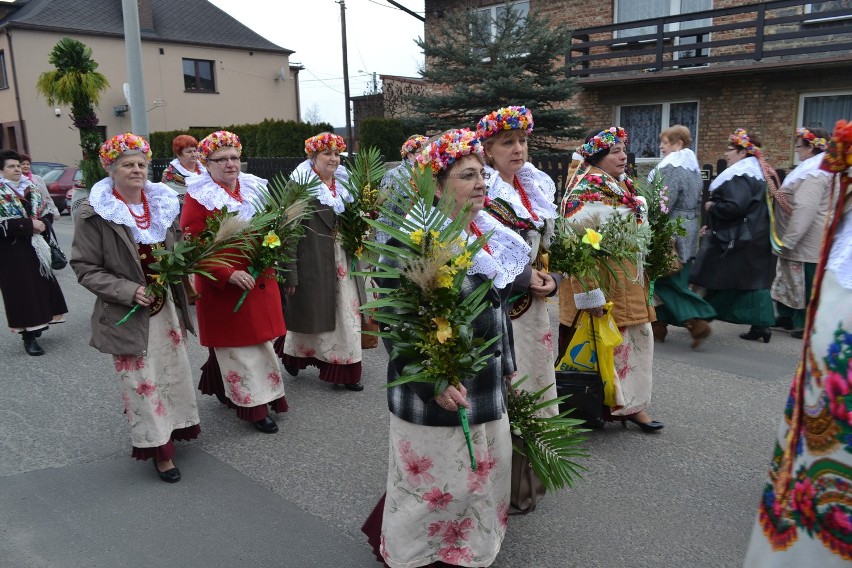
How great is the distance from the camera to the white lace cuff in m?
4.15

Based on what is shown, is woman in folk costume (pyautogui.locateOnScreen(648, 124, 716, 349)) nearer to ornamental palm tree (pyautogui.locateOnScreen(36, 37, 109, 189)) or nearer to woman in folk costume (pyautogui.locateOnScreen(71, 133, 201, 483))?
woman in folk costume (pyautogui.locateOnScreen(71, 133, 201, 483))

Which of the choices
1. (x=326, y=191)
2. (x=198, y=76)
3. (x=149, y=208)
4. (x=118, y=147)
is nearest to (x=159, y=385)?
(x=149, y=208)

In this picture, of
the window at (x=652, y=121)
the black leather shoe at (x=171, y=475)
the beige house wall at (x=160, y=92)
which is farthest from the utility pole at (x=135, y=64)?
the beige house wall at (x=160, y=92)

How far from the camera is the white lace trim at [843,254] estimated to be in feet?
5.81

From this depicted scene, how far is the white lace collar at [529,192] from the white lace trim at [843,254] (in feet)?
6.22

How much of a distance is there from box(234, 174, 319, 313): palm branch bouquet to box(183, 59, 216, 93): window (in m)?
32.8

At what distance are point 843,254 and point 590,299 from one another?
7.79ft

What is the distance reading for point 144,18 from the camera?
1331 inches

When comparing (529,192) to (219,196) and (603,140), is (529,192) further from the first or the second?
(219,196)

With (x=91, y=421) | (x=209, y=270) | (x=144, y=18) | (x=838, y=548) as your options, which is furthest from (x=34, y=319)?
(x=144, y=18)

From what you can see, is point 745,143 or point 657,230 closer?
point 657,230

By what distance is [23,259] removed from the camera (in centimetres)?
719

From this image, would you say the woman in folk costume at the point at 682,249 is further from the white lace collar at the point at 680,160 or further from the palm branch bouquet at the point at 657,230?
the palm branch bouquet at the point at 657,230

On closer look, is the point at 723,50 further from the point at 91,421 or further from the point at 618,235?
the point at 91,421
